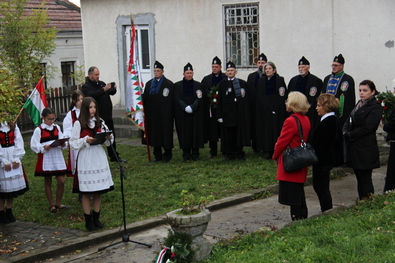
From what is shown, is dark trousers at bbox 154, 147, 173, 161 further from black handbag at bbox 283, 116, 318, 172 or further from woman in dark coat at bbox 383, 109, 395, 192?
black handbag at bbox 283, 116, 318, 172

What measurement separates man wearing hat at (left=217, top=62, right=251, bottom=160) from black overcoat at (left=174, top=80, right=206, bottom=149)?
20.0 inches

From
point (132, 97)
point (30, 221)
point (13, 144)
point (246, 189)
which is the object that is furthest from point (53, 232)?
point (132, 97)

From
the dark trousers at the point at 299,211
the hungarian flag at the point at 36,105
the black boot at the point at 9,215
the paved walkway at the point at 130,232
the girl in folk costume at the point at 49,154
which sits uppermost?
the hungarian flag at the point at 36,105

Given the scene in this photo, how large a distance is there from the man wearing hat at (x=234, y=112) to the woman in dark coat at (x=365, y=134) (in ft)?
13.8

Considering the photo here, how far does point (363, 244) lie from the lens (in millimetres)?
6172

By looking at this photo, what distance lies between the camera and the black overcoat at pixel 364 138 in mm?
8250

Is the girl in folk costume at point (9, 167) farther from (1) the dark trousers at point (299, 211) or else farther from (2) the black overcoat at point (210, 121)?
(2) the black overcoat at point (210, 121)

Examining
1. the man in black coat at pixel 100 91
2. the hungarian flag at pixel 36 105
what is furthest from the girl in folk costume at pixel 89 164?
the man in black coat at pixel 100 91

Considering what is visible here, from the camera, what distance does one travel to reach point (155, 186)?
35.0 feet

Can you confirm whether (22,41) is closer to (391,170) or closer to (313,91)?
(313,91)

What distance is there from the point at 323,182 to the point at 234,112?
470 cm

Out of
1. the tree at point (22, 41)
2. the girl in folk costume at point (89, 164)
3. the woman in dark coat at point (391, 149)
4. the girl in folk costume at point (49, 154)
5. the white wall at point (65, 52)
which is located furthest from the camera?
the white wall at point (65, 52)

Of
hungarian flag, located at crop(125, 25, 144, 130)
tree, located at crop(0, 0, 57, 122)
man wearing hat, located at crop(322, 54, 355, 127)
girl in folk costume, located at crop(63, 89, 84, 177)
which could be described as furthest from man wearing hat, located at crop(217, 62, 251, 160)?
tree, located at crop(0, 0, 57, 122)

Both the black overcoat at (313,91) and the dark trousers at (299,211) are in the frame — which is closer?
the dark trousers at (299,211)
